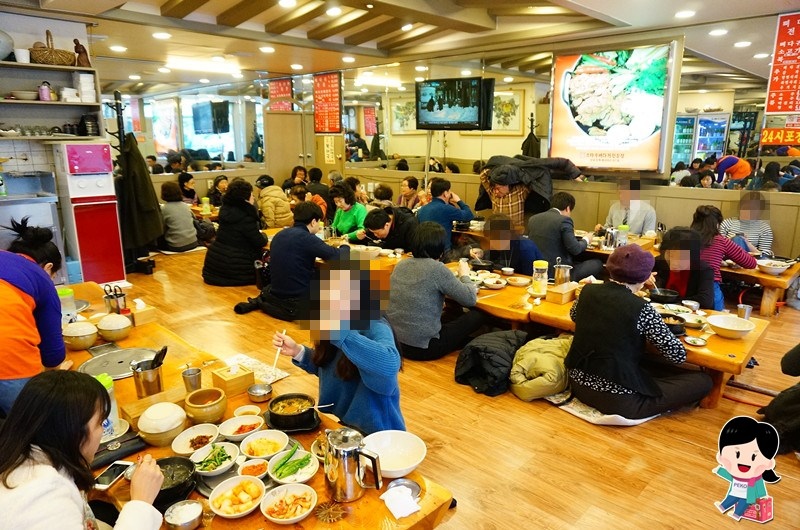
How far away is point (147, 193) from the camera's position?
6.96m

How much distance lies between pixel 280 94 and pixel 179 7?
5.26 m

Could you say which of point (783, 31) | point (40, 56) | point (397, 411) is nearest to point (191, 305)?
point (40, 56)

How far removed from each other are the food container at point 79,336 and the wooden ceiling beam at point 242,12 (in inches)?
207

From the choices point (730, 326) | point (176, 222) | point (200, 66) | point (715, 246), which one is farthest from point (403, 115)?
point (730, 326)

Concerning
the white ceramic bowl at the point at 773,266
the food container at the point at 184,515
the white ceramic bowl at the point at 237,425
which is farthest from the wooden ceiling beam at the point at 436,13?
the food container at the point at 184,515

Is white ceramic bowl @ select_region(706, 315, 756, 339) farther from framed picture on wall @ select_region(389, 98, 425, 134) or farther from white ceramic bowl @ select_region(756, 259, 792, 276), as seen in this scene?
framed picture on wall @ select_region(389, 98, 425, 134)

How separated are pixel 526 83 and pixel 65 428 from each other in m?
8.75

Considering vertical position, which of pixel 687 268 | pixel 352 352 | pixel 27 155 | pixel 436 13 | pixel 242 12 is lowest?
pixel 687 268

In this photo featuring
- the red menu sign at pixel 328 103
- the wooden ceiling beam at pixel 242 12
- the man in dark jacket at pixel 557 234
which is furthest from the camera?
the red menu sign at pixel 328 103

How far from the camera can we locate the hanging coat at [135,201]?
22.2ft

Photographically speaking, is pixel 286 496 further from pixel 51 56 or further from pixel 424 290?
pixel 51 56

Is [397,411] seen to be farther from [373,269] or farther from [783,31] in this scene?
[783,31]

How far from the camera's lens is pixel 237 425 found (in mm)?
2062

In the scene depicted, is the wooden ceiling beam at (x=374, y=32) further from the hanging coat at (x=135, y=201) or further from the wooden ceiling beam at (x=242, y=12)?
the hanging coat at (x=135, y=201)
